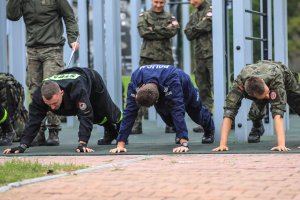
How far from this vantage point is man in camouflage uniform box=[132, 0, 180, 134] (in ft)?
42.0

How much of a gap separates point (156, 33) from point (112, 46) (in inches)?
26.9

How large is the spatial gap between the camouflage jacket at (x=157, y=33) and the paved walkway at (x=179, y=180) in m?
4.23

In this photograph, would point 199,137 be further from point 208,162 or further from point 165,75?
point 208,162

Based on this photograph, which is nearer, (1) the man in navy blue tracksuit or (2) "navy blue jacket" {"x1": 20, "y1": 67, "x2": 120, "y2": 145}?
(1) the man in navy blue tracksuit

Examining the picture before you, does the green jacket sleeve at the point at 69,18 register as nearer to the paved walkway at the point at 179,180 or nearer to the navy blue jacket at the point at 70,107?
the navy blue jacket at the point at 70,107

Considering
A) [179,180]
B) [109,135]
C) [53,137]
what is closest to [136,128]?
[109,135]

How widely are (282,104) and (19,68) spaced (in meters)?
5.71

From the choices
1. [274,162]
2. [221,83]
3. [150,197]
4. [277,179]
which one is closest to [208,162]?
[274,162]

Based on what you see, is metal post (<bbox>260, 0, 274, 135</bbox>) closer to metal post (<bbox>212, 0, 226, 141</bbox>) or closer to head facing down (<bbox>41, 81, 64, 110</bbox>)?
metal post (<bbox>212, 0, 226, 141</bbox>)

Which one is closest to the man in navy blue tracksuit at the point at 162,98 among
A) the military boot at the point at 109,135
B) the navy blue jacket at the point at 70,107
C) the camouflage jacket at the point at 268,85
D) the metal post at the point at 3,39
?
the navy blue jacket at the point at 70,107

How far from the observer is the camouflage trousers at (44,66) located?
10977mm

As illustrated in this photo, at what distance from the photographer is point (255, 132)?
432 inches

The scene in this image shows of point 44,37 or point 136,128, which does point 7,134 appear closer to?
point 44,37

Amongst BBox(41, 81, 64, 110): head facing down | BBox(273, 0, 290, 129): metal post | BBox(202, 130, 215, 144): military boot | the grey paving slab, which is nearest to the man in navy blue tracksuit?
the grey paving slab
